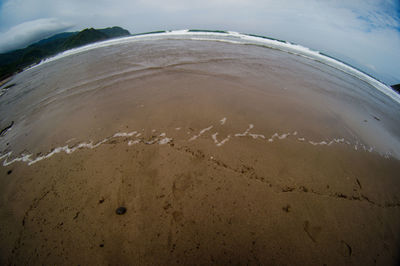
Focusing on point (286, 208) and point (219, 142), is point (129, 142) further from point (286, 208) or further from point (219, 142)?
point (286, 208)

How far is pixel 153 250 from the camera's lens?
83.6 inches

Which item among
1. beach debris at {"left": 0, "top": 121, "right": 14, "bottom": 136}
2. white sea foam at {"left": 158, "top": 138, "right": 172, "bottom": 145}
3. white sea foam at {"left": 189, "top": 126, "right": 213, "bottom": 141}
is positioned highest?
white sea foam at {"left": 189, "top": 126, "right": 213, "bottom": 141}

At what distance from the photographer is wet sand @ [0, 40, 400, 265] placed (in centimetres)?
223

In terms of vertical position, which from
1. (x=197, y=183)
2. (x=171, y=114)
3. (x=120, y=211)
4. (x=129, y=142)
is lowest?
(x=120, y=211)

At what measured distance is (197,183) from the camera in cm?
288

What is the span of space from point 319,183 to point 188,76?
24.0 feet

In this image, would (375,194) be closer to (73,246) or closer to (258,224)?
(258,224)

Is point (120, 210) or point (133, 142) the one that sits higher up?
point (133, 142)

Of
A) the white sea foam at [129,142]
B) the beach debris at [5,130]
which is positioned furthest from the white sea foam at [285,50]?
the beach debris at [5,130]

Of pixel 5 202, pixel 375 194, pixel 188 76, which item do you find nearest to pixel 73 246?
pixel 5 202

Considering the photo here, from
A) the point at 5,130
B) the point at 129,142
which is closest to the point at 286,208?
the point at 129,142

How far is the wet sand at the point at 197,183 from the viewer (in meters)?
2.23

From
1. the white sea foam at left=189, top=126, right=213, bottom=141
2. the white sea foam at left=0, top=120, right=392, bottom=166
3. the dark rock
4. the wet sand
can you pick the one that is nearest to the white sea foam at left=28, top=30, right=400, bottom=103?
the wet sand

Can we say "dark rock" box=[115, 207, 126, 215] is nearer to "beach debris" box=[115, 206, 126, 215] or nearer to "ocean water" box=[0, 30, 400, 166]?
"beach debris" box=[115, 206, 126, 215]
